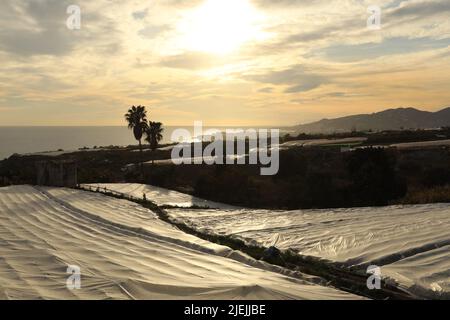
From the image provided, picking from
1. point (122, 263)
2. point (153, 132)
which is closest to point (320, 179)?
point (153, 132)

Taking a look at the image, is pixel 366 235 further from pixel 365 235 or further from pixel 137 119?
pixel 137 119

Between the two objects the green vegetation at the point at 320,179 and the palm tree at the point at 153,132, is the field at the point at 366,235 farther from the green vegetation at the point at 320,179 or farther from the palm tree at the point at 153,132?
the palm tree at the point at 153,132

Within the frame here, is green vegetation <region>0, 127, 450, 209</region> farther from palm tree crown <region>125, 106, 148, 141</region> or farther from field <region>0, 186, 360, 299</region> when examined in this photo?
field <region>0, 186, 360, 299</region>

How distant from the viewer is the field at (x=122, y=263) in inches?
328

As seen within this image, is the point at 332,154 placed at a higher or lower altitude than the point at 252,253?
higher

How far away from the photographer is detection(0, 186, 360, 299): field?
8.34 metres

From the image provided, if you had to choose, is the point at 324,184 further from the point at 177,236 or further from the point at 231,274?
the point at 231,274

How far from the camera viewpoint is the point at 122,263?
11156mm

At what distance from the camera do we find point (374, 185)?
29.5 metres

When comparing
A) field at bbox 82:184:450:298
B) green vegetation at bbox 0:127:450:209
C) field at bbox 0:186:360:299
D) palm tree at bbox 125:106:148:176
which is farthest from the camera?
palm tree at bbox 125:106:148:176

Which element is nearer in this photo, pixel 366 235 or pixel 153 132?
pixel 366 235

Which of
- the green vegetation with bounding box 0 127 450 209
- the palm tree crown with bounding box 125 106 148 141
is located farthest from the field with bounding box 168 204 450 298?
the palm tree crown with bounding box 125 106 148 141
